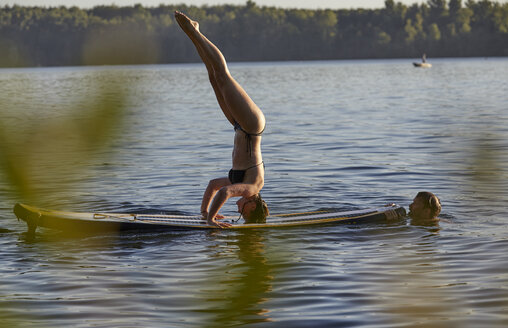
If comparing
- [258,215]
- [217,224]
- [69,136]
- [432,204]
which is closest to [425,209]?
[432,204]

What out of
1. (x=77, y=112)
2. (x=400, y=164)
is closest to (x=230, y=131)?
(x=400, y=164)

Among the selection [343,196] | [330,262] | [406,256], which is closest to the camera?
[330,262]

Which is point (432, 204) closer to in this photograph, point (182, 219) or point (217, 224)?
point (217, 224)

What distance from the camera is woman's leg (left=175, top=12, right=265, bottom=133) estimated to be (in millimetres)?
2896

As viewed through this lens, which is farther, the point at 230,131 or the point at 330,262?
the point at 230,131

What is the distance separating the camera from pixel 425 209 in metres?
11.1

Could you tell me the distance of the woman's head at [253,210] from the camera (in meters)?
9.61

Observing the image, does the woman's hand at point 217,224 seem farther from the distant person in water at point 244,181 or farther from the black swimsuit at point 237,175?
the black swimsuit at point 237,175

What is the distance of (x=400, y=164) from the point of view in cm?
1861

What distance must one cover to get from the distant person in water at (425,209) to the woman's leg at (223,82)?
285 inches

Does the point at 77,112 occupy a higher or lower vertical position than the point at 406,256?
higher

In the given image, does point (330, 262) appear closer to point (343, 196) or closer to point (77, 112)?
point (343, 196)

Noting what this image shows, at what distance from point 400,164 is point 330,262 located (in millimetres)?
10757

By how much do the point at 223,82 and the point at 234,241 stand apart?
6212 millimetres
